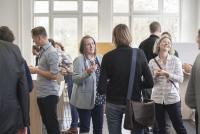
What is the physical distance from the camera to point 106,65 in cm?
304

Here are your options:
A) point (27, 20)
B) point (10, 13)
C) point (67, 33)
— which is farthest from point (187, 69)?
point (10, 13)

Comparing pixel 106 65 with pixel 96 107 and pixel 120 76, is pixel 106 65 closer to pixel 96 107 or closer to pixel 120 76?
pixel 120 76

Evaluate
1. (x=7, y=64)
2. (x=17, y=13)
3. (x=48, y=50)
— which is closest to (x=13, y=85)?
(x=7, y=64)

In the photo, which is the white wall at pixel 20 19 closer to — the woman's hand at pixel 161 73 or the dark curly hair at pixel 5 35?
the woman's hand at pixel 161 73

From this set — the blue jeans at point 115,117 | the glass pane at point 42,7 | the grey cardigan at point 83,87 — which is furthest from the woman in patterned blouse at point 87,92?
the glass pane at point 42,7

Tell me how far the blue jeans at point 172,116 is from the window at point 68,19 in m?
5.75

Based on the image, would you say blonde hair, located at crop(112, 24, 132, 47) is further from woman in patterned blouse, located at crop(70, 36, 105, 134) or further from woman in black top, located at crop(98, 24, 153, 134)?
woman in patterned blouse, located at crop(70, 36, 105, 134)

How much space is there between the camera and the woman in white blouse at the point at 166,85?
12.7 feet

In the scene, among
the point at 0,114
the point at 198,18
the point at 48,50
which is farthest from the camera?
the point at 198,18

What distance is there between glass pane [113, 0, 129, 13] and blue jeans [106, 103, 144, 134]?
6641 millimetres

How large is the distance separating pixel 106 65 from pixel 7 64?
3.14ft

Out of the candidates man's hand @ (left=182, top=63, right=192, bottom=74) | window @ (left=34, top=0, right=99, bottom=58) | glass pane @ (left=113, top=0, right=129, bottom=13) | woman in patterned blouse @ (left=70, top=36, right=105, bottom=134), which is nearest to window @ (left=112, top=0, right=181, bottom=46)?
A: glass pane @ (left=113, top=0, right=129, bottom=13)

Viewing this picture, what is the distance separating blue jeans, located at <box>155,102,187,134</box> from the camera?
3855mm

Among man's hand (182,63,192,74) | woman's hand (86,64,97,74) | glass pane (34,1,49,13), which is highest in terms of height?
glass pane (34,1,49,13)
